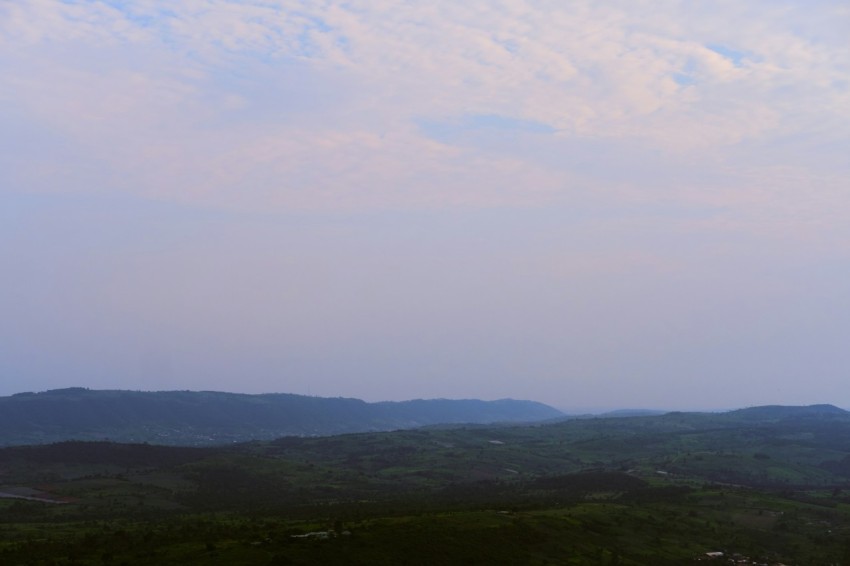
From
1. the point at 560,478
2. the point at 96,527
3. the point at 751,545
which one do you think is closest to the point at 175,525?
the point at 96,527

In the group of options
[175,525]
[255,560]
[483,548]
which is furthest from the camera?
[175,525]

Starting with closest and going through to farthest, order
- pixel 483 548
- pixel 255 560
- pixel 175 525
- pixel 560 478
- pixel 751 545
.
→ pixel 255 560 → pixel 483 548 → pixel 175 525 → pixel 751 545 → pixel 560 478

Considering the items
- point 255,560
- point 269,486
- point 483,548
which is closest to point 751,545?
point 483,548

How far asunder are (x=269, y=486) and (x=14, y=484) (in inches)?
2225

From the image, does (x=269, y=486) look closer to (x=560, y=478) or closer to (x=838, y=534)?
(x=560, y=478)

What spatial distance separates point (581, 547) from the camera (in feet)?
281

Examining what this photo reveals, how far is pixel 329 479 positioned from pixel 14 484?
72.5 m

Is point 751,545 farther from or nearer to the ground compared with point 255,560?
nearer to the ground

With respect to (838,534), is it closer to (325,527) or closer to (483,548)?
(483,548)

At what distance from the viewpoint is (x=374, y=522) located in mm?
82250

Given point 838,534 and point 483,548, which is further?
point 838,534

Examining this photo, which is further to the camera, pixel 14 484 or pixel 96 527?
pixel 14 484

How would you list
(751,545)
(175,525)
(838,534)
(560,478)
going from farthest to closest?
(560,478) < (838,534) < (751,545) < (175,525)

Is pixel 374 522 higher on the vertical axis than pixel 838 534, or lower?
higher
